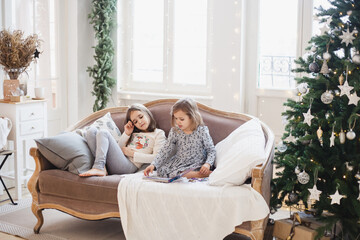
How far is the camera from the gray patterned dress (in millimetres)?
3725

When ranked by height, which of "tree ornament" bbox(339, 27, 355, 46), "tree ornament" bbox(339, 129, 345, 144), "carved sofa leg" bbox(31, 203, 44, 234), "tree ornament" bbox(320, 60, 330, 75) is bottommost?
"carved sofa leg" bbox(31, 203, 44, 234)

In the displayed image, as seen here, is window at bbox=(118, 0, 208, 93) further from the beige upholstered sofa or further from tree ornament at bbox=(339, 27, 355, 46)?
tree ornament at bbox=(339, 27, 355, 46)

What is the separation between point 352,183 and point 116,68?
130 inches

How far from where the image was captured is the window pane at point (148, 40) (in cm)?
571

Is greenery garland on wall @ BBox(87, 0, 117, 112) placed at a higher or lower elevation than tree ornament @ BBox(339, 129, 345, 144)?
higher

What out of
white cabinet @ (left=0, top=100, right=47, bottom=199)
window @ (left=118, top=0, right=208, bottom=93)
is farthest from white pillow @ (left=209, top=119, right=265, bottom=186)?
window @ (left=118, top=0, right=208, bottom=93)

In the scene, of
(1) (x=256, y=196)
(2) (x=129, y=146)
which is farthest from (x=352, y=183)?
(2) (x=129, y=146)

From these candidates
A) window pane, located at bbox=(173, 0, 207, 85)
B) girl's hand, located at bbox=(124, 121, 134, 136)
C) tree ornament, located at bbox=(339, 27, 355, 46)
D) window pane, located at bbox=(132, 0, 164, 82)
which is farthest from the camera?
window pane, located at bbox=(132, 0, 164, 82)

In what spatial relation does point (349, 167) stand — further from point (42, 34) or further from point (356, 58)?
point (42, 34)

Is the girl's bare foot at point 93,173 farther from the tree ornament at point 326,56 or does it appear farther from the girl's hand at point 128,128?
the tree ornament at point 326,56

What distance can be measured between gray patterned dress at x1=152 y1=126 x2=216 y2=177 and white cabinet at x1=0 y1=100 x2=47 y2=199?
57.6 inches

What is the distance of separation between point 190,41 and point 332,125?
8.80ft

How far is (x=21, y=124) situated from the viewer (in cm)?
460

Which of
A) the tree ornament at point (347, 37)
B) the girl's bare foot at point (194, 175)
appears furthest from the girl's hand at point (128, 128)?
the tree ornament at point (347, 37)
